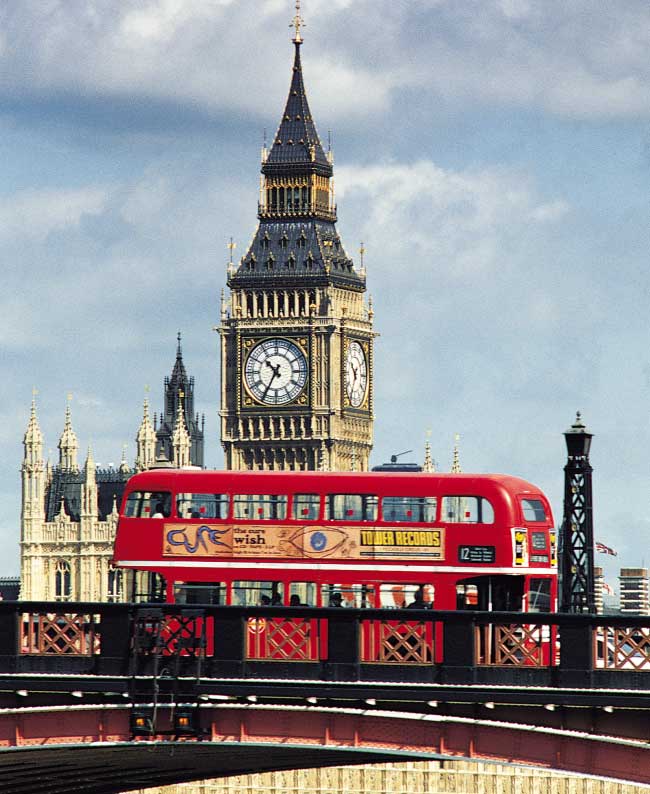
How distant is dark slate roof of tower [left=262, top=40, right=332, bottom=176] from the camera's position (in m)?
194

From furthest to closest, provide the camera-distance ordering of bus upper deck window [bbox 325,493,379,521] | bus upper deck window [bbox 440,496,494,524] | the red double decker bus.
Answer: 1. bus upper deck window [bbox 325,493,379,521]
2. bus upper deck window [bbox 440,496,494,524]
3. the red double decker bus

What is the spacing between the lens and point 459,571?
2233 inches

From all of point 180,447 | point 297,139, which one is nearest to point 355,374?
point 180,447

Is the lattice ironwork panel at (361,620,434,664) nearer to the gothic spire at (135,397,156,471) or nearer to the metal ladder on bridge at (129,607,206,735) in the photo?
the metal ladder on bridge at (129,607,206,735)

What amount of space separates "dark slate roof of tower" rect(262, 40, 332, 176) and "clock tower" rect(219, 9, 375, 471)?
100mm

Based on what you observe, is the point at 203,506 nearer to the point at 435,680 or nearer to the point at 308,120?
the point at 435,680

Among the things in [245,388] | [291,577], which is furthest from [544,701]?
[245,388]

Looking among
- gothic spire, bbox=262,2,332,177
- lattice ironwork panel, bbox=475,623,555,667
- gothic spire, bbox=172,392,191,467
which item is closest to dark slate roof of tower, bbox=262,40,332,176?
gothic spire, bbox=262,2,332,177

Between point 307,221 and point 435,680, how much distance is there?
157 m

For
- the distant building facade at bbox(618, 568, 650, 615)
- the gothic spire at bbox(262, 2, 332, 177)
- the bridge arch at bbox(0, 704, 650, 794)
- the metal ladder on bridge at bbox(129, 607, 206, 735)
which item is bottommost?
the bridge arch at bbox(0, 704, 650, 794)

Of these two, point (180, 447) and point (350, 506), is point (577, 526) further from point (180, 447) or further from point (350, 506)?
point (180, 447)

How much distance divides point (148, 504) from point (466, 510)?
271 inches

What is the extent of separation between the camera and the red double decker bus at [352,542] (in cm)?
5669

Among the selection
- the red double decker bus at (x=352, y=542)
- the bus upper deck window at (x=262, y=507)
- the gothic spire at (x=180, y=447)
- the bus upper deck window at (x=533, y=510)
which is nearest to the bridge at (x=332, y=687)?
the red double decker bus at (x=352, y=542)
